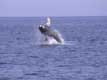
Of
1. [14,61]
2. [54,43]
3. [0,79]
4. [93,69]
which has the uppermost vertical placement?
[54,43]

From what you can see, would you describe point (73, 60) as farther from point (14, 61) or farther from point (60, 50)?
point (60, 50)

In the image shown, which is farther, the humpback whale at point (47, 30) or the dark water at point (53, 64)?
the humpback whale at point (47, 30)

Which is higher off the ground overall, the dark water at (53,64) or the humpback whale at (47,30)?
the humpback whale at (47,30)

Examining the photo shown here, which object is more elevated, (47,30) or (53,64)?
(47,30)

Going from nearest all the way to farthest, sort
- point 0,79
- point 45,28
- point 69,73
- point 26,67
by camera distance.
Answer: point 0,79
point 69,73
point 26,67
point 45,28

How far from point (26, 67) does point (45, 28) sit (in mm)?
14020

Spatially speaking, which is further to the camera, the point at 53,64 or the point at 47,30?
the point at 47,30

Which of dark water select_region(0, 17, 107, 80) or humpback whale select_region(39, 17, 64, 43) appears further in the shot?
humpback whale select_region(39, 17, 64, 43)

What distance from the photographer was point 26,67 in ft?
135

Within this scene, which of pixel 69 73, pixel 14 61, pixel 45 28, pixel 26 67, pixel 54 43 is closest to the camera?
pixel 69 73

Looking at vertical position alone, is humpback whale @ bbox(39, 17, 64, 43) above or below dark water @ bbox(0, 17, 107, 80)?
above

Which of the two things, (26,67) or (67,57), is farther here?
(67,57)

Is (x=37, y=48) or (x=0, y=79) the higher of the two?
(x=37, y=48)

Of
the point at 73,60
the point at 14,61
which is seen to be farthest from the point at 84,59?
the point at 14,61
